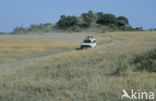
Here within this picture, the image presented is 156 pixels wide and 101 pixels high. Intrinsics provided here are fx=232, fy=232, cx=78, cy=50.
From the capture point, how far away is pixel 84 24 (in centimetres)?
13338

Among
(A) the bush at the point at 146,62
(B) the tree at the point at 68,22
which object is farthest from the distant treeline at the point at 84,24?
(A) the bush at the point at 146,62

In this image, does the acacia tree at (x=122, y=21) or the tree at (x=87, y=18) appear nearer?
the tree at (x=87, y=18)

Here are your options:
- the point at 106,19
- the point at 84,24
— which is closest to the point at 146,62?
the point at 84,24

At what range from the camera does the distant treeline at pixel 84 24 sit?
130 meters

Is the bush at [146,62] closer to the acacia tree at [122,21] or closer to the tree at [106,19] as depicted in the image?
the tree at [106,19]

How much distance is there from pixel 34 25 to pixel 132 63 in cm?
12816

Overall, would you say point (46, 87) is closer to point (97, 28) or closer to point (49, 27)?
point (97, 28)

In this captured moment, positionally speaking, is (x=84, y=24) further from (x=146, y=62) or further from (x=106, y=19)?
(x=146, y=62)

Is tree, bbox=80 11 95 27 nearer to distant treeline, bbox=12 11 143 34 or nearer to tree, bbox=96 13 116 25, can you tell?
distant treeline, bbox=12 11 143 34

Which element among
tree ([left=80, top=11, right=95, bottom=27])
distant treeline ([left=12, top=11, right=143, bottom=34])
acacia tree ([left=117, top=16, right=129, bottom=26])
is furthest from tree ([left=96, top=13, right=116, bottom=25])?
tree ([left=80, top=11, right=95, bottom=27])

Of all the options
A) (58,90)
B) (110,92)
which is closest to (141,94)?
(110,92)

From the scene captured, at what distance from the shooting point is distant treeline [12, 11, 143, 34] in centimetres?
12950

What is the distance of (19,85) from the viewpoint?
8625 mm

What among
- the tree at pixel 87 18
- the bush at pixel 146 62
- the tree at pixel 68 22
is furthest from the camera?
the tree at pixel 87 18
